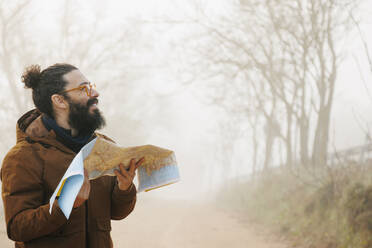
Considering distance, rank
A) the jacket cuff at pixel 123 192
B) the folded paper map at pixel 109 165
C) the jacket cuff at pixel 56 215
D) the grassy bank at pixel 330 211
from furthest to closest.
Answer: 1. the grassy bank at pixel 330 211
2. the jacket cuff at pixel 123 192
3. the jacket cuff at pixel 56 215
4. the folded paper map at pixel 109 165

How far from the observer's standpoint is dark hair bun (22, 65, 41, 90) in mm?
2451

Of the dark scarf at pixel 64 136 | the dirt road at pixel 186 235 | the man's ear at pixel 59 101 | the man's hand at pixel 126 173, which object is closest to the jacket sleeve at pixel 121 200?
the man's hand at pixel 126 173

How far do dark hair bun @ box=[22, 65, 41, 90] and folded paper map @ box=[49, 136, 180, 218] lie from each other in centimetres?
69

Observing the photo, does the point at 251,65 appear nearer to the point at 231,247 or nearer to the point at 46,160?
the point at 231,247

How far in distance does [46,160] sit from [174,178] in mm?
830

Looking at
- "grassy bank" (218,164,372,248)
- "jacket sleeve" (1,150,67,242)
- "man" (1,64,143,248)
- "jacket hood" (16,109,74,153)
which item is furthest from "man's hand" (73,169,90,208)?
"grassy bank" (218,164,372,248)

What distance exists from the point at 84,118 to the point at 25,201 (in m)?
0.65

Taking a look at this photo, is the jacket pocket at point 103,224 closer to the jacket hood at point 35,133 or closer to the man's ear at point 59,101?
the jacket hood at point 35,133

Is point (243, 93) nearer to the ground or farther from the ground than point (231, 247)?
farther from the ground

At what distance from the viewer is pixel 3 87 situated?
1636 centimetres

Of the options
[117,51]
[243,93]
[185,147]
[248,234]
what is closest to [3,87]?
[117,51]

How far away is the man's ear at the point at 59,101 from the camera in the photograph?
246 centimetres

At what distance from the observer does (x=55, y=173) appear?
2250mm

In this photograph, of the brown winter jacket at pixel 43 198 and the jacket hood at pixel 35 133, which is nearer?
the brown winter jacket at pixel 43 198
